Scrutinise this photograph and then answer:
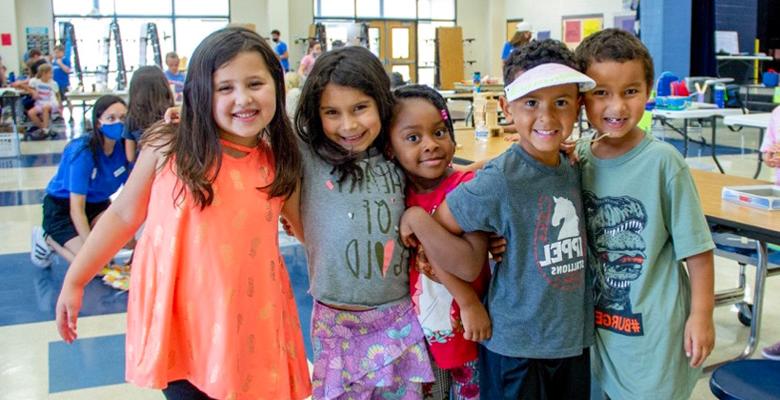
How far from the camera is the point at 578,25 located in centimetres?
1750

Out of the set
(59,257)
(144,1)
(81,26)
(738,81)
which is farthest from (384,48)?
(59,257)

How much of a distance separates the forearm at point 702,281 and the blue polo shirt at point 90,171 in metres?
3.34

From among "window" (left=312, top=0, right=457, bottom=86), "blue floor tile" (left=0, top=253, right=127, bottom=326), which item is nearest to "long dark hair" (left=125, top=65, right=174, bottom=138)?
"blue floor tile" (left=0, top=253, right=127, bottom=326)

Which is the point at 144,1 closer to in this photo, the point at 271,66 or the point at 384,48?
the point at 384,48

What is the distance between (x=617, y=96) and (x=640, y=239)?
0.29m

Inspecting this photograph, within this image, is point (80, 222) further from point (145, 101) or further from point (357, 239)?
point (357, 239)

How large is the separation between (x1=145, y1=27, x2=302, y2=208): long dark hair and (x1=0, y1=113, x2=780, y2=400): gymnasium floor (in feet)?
4.85

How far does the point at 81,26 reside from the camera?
717 inches

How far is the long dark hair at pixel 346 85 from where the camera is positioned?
5.48 feet

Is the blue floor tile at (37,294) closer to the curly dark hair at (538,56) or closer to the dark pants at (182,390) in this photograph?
the dark pants at (182,390)

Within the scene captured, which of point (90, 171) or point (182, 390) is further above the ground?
point (90, 171)

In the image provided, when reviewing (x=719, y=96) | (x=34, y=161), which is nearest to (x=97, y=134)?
(x=34, y=161)

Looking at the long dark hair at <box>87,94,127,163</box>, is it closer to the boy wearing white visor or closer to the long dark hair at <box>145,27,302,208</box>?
the long dark hair at <box>145,27,302,208</box>

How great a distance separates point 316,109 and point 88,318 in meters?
2.45
